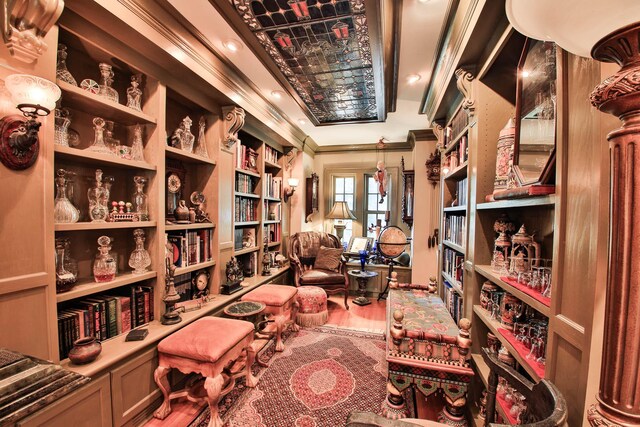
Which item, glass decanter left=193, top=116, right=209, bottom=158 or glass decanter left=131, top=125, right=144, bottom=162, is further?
glass decanter left=193, top=116, right=209, bottom=158

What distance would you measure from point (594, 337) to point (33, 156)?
2264 mm

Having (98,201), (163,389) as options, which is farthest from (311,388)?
(98,201)

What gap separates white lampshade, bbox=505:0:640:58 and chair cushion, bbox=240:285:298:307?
2.58m

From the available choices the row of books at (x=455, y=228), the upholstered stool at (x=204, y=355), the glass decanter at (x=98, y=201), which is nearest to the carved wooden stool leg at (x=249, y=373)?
the upholstered stool at (x=204, y=355)

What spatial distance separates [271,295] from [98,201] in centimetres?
168

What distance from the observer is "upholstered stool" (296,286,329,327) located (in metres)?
3.24

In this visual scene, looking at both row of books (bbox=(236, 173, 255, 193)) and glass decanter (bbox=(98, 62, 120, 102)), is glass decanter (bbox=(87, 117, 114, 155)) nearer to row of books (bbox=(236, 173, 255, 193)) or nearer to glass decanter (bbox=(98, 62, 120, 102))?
glass decanter (bbox=(98, 62, 120, 102))

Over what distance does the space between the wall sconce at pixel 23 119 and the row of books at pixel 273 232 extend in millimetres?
2689

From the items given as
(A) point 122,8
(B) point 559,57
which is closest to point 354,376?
(B) point 559,57

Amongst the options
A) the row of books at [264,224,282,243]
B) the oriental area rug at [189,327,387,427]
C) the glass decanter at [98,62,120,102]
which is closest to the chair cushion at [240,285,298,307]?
the oriental area rug at [189,327,387,427]

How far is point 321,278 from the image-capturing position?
146 inches

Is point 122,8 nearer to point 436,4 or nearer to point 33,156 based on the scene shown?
point 33,156

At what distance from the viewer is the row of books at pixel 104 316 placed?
145 cm

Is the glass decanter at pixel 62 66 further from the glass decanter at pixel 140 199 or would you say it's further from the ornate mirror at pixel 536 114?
the ornate mirror at pixel 536 114
